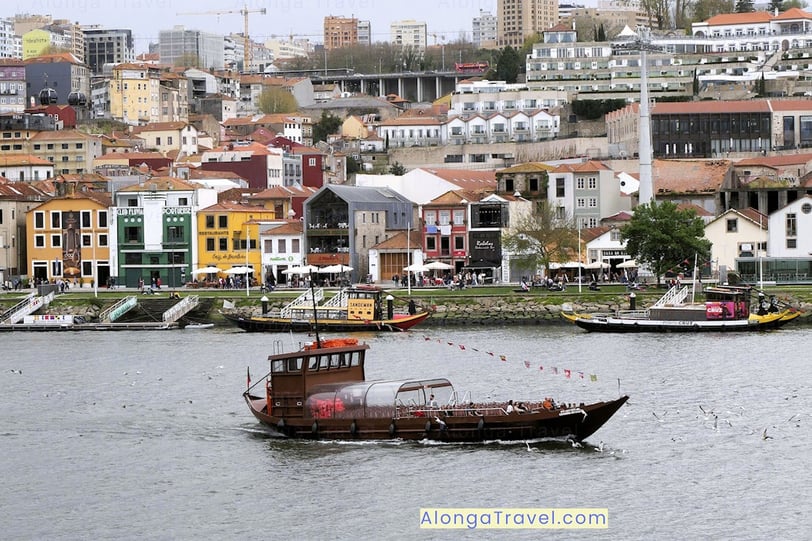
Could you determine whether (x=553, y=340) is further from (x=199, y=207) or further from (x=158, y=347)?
(x=199, y=207)

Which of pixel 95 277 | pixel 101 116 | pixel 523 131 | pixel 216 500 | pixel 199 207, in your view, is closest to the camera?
pixel 216 500

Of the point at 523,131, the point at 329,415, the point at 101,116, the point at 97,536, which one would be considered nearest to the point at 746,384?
the point at 329,415

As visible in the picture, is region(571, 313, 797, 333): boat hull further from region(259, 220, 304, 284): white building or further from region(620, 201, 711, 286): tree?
region(259, 220, 304, 284): white building

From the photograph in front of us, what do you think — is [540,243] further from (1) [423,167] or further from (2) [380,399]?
(2) [380,399]

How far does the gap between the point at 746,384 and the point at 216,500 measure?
64.9 ft

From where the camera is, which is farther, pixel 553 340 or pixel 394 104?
pixel 394 104

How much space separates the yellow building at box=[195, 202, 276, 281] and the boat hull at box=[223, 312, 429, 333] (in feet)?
62.1

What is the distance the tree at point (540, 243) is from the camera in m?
83.7

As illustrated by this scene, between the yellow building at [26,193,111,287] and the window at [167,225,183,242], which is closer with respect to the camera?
the window at [167,225,183,242]

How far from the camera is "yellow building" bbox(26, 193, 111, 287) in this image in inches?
3546

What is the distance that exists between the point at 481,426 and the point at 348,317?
105ft

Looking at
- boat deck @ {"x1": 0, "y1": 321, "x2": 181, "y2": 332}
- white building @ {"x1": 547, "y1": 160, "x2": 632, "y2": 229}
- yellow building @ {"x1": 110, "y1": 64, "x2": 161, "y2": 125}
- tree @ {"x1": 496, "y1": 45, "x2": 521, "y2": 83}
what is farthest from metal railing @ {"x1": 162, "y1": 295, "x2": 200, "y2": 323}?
tree @ {"x1": 496, "y1": 45, "x2": 521, "y2": 83}

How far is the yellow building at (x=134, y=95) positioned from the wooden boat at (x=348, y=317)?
313 ft

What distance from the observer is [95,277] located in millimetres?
83312
